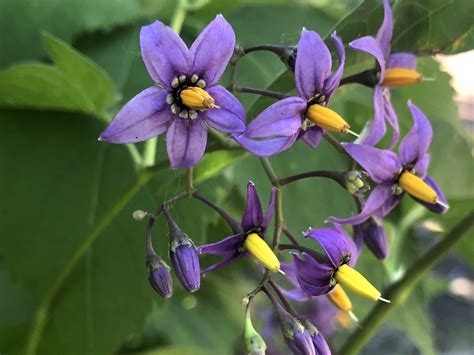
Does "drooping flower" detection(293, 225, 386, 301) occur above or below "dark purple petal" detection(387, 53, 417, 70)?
below

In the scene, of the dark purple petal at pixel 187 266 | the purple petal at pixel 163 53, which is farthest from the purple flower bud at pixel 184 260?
the purple petal at pixel 163 53

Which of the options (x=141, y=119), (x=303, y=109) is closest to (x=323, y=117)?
(x=303, y=109)

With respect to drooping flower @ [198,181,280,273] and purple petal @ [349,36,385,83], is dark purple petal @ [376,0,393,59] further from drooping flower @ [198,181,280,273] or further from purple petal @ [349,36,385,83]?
drooping flower @ [198,181,280,273]

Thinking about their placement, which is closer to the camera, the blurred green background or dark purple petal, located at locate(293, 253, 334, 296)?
dark purple petal, located at locate(293, 253, 334, 296)

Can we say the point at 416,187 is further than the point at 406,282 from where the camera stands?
No

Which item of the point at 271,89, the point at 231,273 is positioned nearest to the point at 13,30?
the point at 271,89

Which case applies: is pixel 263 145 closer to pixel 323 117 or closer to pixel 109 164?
pixel 323 117

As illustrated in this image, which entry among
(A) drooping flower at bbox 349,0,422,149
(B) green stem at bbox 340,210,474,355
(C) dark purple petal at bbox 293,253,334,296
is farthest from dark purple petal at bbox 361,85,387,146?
(B) green stem at bbox 340,210,474,355
